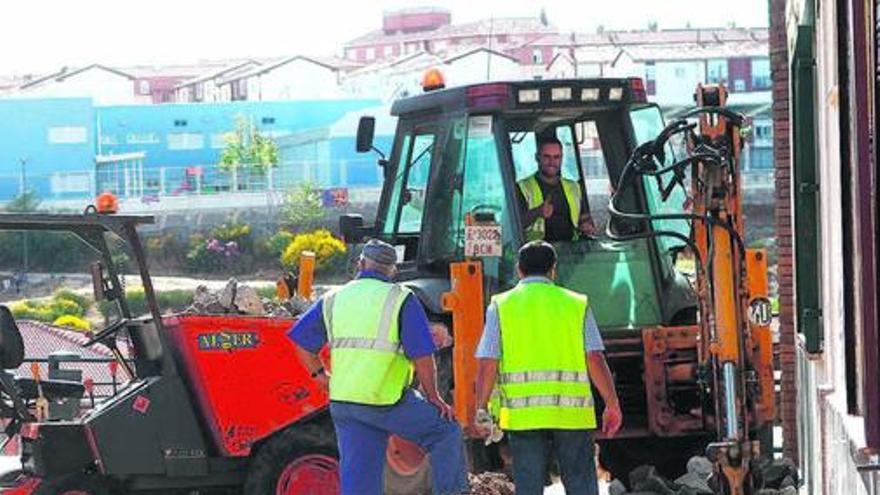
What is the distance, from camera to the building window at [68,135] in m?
91.0

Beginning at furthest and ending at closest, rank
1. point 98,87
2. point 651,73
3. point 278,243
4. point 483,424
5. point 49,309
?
point 98,87 < point 651,73 < point 278,243 < point 49,309 < point 483,424

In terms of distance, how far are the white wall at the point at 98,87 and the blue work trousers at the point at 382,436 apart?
102 metres

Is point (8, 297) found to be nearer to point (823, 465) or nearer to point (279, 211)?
point (279, 211)

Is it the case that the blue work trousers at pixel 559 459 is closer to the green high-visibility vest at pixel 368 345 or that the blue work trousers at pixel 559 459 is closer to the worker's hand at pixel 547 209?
the green high-visibility vest at pixel 368 345

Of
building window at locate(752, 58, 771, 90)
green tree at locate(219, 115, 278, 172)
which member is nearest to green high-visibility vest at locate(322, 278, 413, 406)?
green tree at locate(219, 115, 278, 172)

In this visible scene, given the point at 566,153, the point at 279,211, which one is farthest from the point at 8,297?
the point at 566,153

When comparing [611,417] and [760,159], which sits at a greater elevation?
[760,159]

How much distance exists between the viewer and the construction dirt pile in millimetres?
11531

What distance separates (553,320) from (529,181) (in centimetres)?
281

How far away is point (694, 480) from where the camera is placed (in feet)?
35.4

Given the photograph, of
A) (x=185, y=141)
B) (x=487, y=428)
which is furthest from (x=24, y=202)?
(x=487, y=428)

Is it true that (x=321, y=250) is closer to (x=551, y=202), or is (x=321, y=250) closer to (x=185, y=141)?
(x=185, y=141)

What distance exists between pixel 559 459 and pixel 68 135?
84.9 meters

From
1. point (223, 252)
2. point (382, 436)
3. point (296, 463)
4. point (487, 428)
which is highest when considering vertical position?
point (382, 436)
